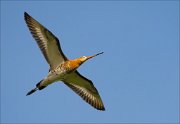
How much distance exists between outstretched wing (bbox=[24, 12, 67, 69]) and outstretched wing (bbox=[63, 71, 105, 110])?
153 cm

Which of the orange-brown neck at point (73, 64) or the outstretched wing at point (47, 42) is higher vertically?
the outstretched wing at point (47, 42)

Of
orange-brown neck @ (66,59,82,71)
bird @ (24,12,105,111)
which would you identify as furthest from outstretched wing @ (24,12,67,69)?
orange-brown neck @ (66,59,82,71)

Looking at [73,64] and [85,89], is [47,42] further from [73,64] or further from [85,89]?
[85,89]

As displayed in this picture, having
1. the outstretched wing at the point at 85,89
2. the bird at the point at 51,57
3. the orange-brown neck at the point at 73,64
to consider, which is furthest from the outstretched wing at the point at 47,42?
the outstretched wing at the point at 85,89

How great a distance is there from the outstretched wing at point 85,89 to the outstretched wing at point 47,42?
153cm

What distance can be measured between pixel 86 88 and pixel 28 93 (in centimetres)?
304

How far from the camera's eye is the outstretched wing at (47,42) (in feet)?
83.7

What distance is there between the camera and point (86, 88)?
2761cm

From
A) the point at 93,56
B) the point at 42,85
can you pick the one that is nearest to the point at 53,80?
the point at 42,85

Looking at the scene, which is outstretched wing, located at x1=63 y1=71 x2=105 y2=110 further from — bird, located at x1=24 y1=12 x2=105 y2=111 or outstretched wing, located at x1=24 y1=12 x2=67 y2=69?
outstretched wing, located at x1=24 y1=12 x2=67 y2=69

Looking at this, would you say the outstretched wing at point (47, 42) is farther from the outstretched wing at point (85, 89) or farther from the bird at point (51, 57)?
the outstretched wing at point (85, 89)

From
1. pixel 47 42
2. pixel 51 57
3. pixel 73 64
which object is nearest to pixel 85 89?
pixel 73 64

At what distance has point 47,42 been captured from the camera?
84.1 feet

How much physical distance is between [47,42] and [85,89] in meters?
3.45
